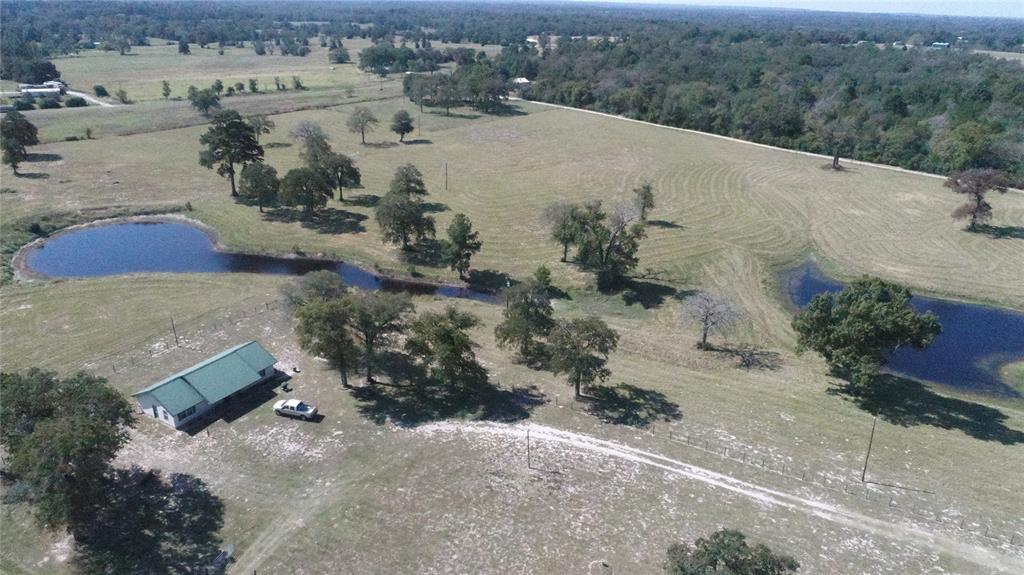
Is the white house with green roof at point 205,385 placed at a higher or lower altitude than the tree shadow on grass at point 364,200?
lower

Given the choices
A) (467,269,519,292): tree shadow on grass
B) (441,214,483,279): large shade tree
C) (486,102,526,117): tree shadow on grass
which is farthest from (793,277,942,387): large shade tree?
(486,102,526,117): tree shadow on grass

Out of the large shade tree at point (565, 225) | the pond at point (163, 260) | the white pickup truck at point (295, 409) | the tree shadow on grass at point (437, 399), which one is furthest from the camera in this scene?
the large shade tree at point (565, 225)

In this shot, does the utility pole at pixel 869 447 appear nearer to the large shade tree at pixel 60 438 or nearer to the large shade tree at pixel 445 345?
the large shade tree at pixel 445 345

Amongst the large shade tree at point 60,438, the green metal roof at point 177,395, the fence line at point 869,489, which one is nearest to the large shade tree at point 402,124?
the green metal roof at point 177,395

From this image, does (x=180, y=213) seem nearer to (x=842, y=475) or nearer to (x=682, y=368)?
(x=682, y=368)

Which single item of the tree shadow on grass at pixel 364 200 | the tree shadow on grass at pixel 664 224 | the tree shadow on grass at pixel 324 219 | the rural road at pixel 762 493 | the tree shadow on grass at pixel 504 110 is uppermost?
the tree shadow on grass at pixel 504 110

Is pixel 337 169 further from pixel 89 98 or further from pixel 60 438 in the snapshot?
pixel 89 98

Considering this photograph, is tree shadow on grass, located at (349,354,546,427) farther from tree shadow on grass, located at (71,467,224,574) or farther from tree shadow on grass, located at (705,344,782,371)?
tree shadow on grass, located at (705,344,782,371)
